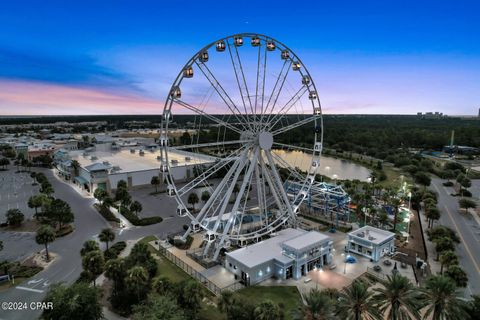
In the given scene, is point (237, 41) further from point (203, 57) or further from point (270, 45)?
point (270, 45)

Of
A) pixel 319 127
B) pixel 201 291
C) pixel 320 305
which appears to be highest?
pixel 319 127

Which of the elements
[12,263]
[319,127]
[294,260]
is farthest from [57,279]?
[319,127]

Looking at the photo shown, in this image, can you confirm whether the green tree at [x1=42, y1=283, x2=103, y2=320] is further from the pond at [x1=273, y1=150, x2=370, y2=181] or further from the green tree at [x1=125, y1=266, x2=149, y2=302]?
the pond at [x1=273, y1=150, x2=370, y2=181]

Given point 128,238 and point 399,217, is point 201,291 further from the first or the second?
point 399,217

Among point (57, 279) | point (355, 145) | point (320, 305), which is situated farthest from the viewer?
point (355, 145)

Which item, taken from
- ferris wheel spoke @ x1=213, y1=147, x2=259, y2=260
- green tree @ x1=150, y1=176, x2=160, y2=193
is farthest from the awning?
ferris wheel spoke @ x1=213, y1=147, x2=259, y2=260

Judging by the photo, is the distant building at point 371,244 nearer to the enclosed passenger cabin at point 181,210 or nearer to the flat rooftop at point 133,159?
the enclosed passenger cabin at point 181,210
